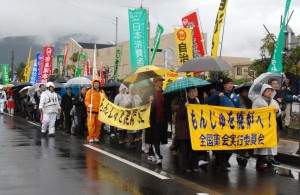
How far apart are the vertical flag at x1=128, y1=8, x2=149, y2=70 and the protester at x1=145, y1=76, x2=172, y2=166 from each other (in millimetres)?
7101

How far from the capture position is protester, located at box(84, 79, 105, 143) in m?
12.6

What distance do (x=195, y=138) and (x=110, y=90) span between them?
7.33 m

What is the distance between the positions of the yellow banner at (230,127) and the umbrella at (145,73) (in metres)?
1.74

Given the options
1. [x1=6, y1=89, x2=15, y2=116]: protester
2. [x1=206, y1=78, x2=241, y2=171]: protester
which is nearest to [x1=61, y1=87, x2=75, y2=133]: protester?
[x1=206, y1=78, x2=241, y2=171]: protester

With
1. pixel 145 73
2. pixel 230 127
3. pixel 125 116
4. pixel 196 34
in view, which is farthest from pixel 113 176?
pixel 196 34

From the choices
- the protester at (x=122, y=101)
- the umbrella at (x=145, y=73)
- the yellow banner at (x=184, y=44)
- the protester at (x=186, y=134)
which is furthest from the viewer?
the yellow banner at (x=184, y=44)

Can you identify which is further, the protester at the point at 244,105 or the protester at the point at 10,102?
the protester at the point at 10,102

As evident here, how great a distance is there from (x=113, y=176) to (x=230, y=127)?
95.8 inches

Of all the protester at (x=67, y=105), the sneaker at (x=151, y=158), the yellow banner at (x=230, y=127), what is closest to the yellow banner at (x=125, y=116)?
the sneaker at (x=151, y=158)

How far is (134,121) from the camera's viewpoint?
404 inches

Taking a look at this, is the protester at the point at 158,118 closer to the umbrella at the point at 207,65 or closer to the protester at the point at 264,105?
the umbrella at the point at 207,65

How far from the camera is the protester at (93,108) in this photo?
41.2ft

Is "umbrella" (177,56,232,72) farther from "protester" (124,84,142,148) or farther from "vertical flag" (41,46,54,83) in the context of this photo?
"vertical flag" (41,46,54,83)

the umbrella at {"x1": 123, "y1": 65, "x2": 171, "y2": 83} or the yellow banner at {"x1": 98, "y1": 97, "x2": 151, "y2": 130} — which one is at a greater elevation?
the umbrella at {"x1": 123, "y1": 65, "x2": 171, "y2": 83}
